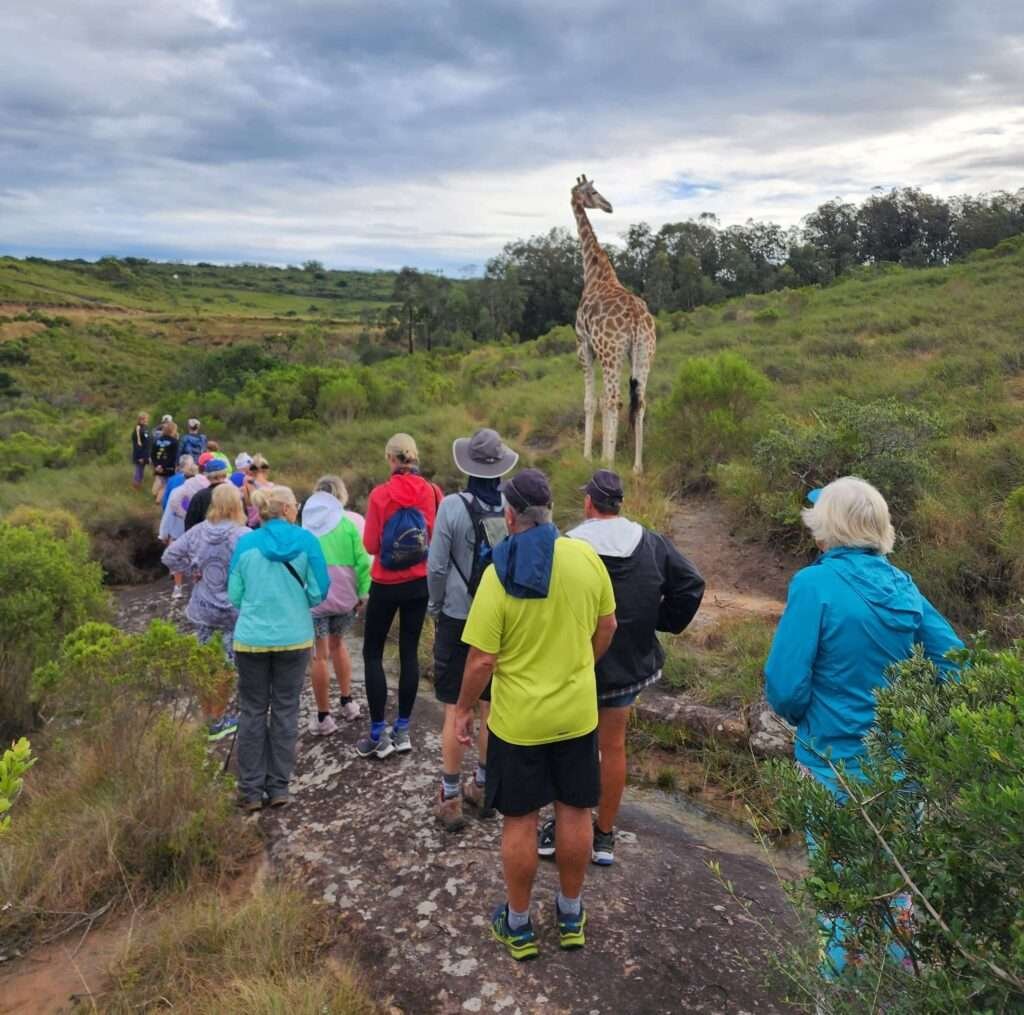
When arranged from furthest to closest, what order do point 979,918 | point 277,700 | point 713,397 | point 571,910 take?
point 713,397 < point 277,700 < point 571,910 < point 979,918

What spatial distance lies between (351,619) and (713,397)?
267 inches

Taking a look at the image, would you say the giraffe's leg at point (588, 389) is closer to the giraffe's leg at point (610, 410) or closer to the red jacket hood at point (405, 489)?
the giraffe's leg at point (610, 410)

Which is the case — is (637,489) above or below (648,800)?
above

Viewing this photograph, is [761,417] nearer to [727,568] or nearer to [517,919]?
[727,568]

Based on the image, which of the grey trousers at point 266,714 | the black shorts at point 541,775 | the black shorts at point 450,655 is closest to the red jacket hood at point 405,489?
the black shorts at point 450,655

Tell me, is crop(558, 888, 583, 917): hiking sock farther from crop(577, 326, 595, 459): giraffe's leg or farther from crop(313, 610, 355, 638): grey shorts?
crop(577, 326, 595, 459): giraffe's leg

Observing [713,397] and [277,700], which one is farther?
[713,397]

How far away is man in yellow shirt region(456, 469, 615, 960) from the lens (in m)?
2.81

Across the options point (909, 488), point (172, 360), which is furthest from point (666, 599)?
point (172, 360)

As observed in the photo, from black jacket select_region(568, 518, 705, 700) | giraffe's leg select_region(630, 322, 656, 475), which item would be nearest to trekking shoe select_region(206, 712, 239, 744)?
black jacket select_region(568, 518, 705, 700)

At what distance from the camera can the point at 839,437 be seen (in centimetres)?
780

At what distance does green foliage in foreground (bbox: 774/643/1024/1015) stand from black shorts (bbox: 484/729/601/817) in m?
1.11

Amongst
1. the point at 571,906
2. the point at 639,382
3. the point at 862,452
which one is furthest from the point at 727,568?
the point at 571,906

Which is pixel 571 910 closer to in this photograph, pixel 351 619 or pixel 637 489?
pixel 351 619
